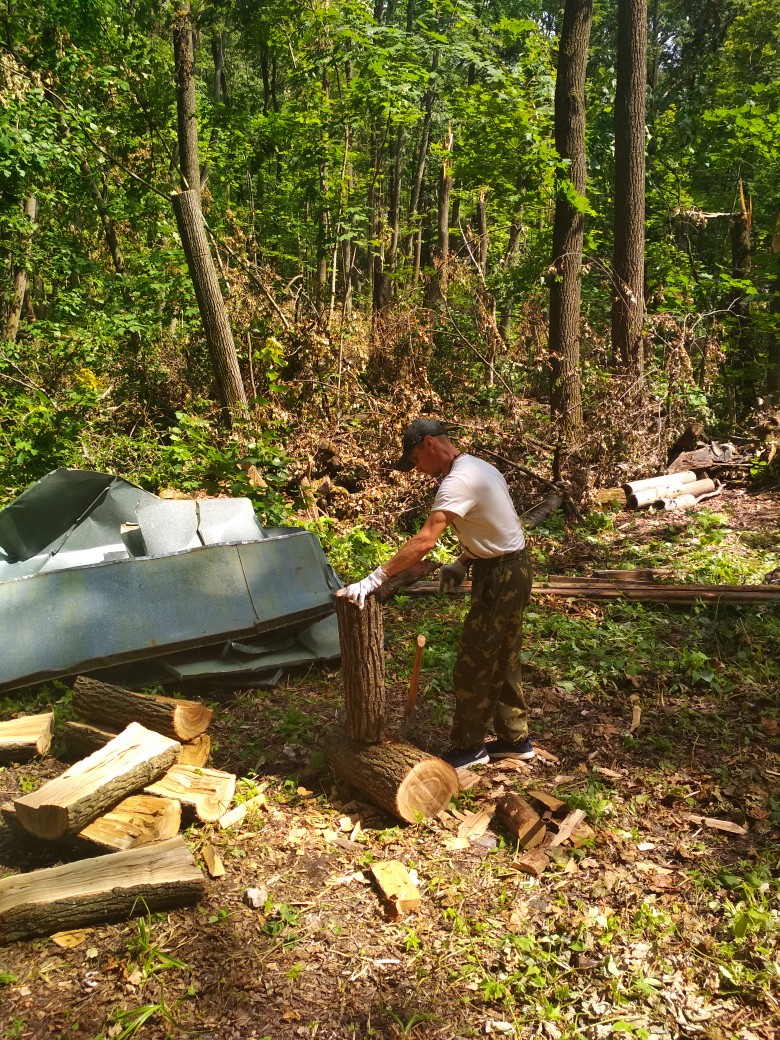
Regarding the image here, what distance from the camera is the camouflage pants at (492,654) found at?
4.35 metres

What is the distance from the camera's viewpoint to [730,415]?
12.2 metres

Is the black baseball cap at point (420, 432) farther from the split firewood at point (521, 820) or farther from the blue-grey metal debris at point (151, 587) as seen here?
the blue-grey metal debris at point (151, 587)

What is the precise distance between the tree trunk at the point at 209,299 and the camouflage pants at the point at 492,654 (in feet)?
17.6

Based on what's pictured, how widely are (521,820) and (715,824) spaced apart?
1.02 metres

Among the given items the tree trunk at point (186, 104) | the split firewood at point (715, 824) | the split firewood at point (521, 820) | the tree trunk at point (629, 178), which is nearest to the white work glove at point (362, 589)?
the split firewood at point (521, 820)

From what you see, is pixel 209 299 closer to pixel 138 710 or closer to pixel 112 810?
pixel 138 710

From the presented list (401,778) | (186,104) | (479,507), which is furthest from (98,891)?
(186,104)

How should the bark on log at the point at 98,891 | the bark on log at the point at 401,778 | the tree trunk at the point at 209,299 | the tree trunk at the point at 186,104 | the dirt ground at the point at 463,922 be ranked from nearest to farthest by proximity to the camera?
1. the dirt ground at the point at 463,922
2. the bark on log at the point at 98,891
3. the bark on log at the point at 401,778
4. the tree trunk at the point at 209,299
5. the tree trunk at the point at 186,104

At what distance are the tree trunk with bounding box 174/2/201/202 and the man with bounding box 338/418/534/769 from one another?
250 inches

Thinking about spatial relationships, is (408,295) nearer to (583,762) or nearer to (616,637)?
(616,637)

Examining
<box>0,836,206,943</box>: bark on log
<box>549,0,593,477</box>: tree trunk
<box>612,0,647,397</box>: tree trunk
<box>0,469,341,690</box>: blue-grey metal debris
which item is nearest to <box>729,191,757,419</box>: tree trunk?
<box>612,0,647,397</box>: tree trunk

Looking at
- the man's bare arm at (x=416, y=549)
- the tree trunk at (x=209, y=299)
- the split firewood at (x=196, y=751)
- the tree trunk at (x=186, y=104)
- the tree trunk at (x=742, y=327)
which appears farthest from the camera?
the tree trunk at (x=742, y=327)

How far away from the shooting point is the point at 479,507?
417 cm

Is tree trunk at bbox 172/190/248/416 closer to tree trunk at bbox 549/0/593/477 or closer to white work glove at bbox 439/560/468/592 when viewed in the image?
tree trunk at bbox 549/0/593/477
